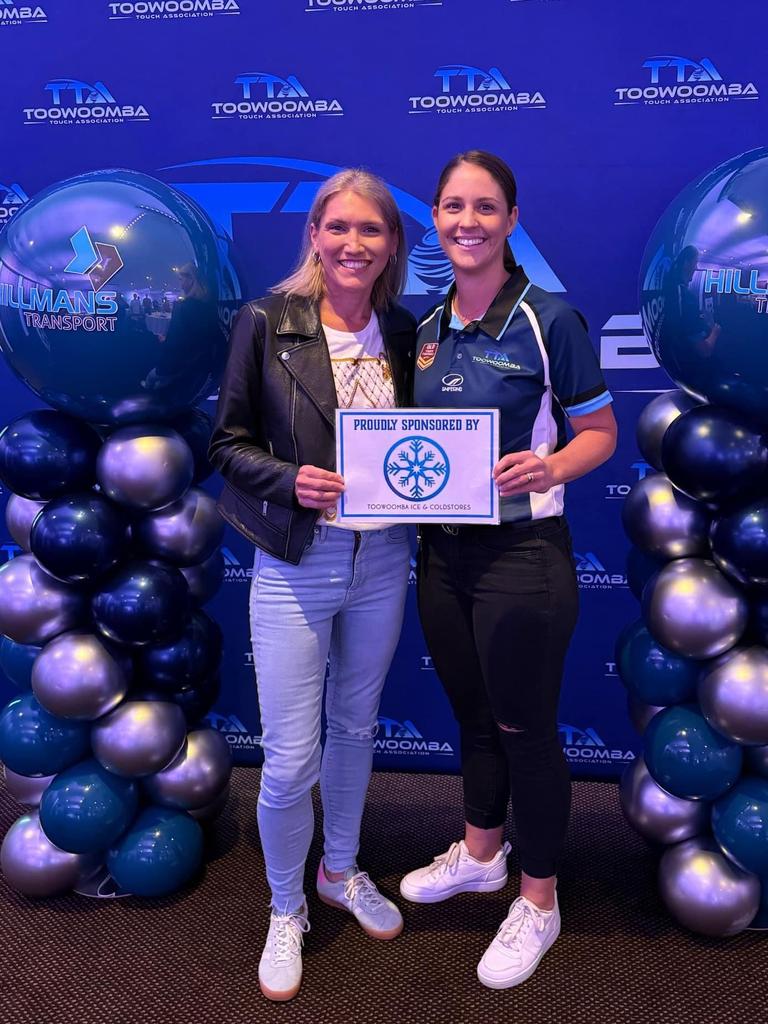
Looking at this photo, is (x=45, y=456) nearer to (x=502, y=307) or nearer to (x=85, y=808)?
(x=85, y=808)

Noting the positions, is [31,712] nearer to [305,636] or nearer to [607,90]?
[305,636]

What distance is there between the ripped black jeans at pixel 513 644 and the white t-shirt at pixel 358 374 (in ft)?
0.75

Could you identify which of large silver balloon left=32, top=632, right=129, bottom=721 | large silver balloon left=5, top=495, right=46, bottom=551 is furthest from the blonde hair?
large silver balloon left=32, top=632, right=129, bottom=721

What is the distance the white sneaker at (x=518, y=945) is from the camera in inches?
77.9

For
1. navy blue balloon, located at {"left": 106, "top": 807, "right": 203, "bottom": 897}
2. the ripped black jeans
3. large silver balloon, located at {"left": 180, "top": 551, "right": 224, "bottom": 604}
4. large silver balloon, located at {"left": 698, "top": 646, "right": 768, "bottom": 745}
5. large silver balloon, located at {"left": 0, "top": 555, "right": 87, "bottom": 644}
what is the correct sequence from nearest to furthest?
the ripped black jeans, large silver balloon, located at {"left": 698, "top": 646, "right": 768, "bottom": 745}, large silver balloon, located at {"left": 0, "top": 555, "right": 87, "bottom": 644}, navy blue balloon, located at {"left": 106, "top": 807, "right": 203, "bottom": 897}, large silver balloon, located at {"left": 180, "top": 551, "right": 224, "bottom": 604}

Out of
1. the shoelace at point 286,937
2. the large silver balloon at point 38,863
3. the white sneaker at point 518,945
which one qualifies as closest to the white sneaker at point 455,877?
the white sneaker at point 518,945

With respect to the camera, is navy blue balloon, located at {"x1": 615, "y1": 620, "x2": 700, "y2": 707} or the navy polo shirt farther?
navy blue balloon, located at {"x1": 615, "y1": 620, "x2": 700, "y2": 707}

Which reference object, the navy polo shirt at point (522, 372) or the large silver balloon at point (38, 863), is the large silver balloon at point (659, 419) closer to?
the navy polo shirt at point (522, 372)

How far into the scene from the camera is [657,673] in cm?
209

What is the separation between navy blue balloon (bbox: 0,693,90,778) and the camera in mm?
2180

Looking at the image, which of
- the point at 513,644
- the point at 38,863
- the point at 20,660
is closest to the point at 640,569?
the point at 513,644

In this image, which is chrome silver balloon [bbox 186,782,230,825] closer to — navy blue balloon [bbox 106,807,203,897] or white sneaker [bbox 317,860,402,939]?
navy blue balloon [bbox 106,807,203,897]

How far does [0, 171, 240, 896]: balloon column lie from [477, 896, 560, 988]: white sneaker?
0.84 metres

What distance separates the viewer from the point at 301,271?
6.07ft
